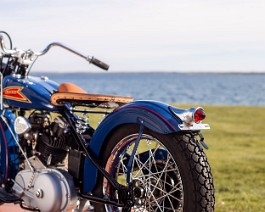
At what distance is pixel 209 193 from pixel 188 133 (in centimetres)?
41

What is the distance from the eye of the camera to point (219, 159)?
10.8m

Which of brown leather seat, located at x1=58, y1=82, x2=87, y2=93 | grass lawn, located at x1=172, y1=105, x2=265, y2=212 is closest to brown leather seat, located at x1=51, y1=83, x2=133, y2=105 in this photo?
brown leather seat, located at x1=58, y1=82, x2=87, y2=93

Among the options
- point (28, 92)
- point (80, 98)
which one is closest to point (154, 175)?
point (80, 98)

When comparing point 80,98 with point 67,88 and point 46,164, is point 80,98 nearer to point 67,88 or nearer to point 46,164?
point 67,88

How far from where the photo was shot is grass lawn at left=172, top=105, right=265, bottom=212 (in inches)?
270

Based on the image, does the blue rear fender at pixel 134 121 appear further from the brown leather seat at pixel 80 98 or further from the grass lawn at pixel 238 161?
the grass lawn at pixel 238 161

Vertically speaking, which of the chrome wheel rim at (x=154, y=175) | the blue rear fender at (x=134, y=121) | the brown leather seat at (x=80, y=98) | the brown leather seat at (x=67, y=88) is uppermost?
the brown leather seat at (x=67, y=88)

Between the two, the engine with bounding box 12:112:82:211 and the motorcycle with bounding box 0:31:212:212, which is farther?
the engine with bounding box 12:112:82:211

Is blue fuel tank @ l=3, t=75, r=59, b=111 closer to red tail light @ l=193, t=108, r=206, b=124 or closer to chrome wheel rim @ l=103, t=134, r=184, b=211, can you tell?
chrome wheel rim @ l=103, t=134, r=184, b=211

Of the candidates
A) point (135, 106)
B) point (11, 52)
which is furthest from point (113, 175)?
point (11, 52)

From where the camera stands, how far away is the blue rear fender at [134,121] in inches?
143

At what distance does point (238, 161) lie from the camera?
10547 millimetres

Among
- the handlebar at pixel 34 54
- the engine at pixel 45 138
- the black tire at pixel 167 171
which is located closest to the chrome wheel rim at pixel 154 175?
the black tire at pixel 167 171

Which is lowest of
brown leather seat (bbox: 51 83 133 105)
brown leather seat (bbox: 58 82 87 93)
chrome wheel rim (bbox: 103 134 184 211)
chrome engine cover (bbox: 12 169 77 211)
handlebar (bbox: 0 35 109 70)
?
chrome engine cover (bbox: 12 169 77 211)
